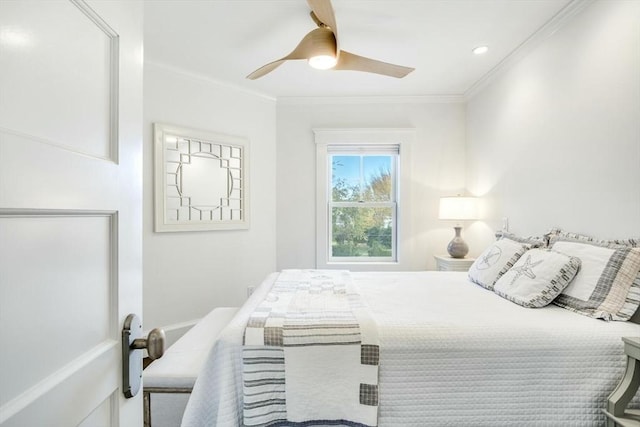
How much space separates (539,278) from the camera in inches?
71.3

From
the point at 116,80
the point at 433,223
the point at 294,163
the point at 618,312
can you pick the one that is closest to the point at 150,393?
the point at 116,80

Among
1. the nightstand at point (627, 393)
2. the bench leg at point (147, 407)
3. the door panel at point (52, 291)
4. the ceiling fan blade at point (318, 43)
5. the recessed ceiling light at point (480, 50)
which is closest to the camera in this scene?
the door panel at point (52, 291)

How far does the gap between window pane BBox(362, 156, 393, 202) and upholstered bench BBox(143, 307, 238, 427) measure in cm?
264

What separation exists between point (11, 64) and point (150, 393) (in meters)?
1.53

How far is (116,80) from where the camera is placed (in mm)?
701

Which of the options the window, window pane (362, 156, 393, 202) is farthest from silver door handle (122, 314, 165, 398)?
window pane (362, 156, 393, 202)

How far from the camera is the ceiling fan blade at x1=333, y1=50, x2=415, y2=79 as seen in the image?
2141 mm

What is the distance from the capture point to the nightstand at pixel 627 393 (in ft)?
4.13

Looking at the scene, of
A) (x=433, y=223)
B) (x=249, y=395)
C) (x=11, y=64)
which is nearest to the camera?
(x=11, y=64)

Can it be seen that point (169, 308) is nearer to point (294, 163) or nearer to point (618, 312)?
point (294, 163)

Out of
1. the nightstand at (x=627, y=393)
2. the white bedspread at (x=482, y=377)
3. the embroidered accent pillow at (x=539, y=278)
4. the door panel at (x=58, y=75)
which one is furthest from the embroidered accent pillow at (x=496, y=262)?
the door panel at (x=58, y=75)

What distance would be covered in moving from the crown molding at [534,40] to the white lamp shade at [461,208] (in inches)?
46.7

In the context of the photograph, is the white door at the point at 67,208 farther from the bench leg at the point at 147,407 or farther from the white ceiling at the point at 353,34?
the white ceiling at the point at 353,34

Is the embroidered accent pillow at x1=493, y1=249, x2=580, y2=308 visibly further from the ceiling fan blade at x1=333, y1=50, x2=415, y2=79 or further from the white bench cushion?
the white bench cushion
